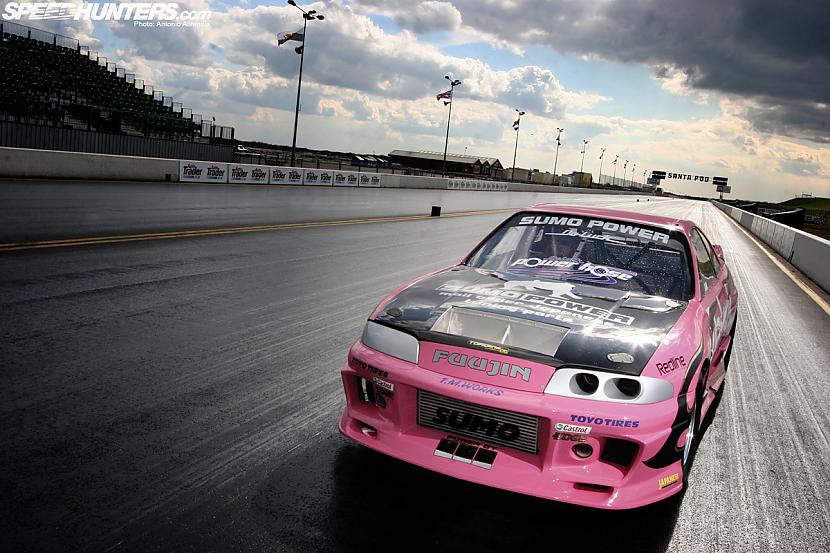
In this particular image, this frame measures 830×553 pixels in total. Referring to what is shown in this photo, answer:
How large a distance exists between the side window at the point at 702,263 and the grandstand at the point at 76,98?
26985 mm

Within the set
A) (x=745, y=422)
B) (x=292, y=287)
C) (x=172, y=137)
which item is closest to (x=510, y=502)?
(x=745, y=422)

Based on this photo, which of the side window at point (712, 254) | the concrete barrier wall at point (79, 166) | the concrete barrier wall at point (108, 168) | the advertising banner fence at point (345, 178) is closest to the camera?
the side window at point (712, 254)

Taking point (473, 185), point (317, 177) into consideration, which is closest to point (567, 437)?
point (317, 177)

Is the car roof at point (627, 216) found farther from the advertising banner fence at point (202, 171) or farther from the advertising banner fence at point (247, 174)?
the advertising banner fence at point (247, 174)

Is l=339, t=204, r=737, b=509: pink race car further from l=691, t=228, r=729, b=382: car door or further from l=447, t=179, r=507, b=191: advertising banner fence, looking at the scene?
l=447, t=179, r=507, b=191: advertising banner fence

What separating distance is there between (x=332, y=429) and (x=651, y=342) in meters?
1.77

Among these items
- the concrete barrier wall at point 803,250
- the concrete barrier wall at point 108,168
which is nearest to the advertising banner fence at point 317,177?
the concrete barrier wall at point 108,168

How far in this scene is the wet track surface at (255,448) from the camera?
2.71 m

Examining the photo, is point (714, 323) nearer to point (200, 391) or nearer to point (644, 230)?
point (644, 230)

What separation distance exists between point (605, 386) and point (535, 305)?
712 mm

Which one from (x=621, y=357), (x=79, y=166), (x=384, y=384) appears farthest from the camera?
(x=79, y=166)

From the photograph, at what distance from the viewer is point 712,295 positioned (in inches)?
173

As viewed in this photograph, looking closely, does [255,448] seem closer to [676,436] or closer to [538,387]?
[538,387]

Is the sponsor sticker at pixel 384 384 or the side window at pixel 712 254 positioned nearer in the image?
the sponsor sticker at pixel 384 384
